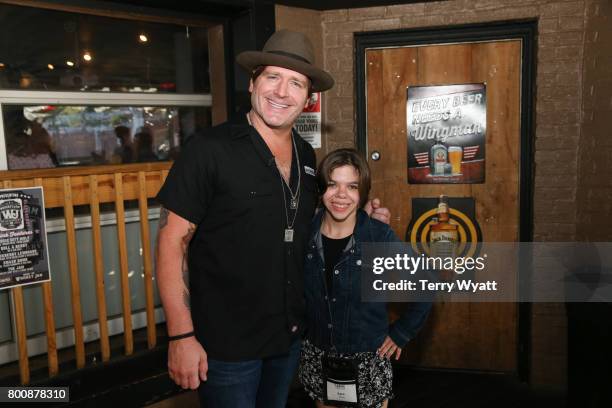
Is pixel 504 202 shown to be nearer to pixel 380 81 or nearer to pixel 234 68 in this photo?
pixel 380 81

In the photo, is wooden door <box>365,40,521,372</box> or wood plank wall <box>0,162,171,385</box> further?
wooden door <box>365,40,521,372</box>

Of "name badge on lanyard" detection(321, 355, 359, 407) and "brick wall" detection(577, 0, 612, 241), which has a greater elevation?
"brick wall" detection(577, 0, 612, 241)

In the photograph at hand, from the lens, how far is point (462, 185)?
362cm

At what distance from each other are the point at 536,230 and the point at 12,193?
3096 mm

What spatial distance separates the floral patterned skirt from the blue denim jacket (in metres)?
0.04

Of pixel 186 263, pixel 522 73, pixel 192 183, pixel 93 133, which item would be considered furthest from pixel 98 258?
pixel 522 73

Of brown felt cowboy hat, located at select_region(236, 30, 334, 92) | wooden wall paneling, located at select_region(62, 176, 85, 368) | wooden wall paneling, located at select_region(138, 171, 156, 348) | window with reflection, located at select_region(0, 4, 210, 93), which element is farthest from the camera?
wooden wall paneling, located at select_region(138, 171, 156, 348)

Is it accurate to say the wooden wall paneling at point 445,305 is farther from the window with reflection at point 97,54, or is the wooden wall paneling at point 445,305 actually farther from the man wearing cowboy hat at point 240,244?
the man wearing cowboy hat at point 240,244

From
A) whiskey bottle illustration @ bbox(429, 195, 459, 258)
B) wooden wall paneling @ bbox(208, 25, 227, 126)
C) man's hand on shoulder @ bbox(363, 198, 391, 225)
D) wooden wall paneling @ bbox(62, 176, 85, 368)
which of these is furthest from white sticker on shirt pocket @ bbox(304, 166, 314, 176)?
whiskey bottle illustration @ bbox(429, 195, 459, 258)

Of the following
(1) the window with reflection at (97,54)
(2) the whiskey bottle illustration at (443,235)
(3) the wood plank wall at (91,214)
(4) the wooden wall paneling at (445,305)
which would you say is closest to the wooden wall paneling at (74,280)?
(3) the wood plank wall at (91,214)

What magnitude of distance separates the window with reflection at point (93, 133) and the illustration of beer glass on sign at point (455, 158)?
166 cm

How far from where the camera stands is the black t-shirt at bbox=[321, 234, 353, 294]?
2164 mm

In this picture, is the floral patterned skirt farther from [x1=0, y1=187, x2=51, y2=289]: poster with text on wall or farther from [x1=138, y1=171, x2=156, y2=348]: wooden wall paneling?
[x1=0, y1=187, x2=51, y2=289]: poster with text on wall

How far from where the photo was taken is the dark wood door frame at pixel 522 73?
11.3 ft
